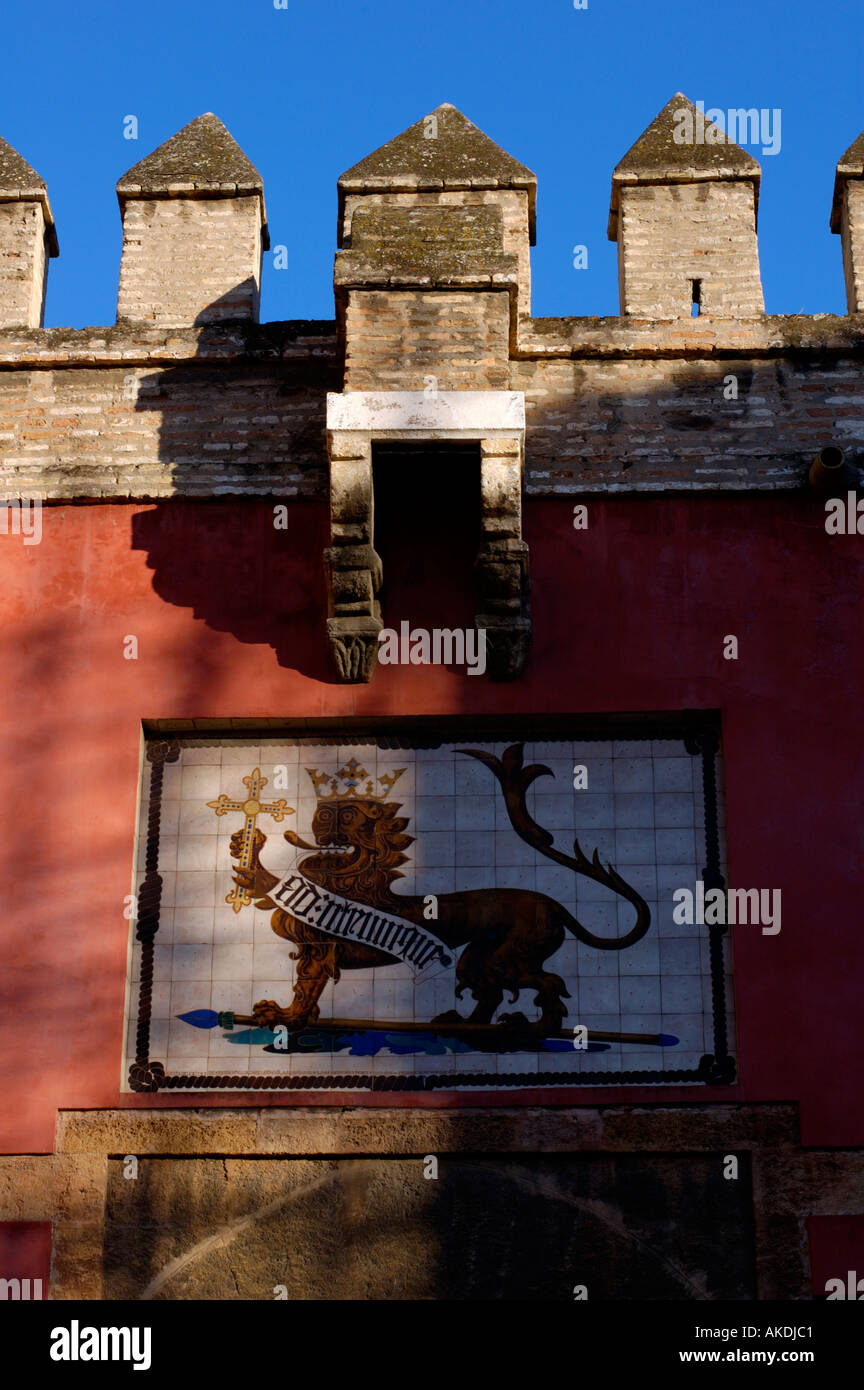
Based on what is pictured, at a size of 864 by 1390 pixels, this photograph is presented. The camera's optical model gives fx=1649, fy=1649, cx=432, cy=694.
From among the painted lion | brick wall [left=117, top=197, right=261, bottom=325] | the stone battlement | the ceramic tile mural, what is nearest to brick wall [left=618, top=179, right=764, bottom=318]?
the stone battlement

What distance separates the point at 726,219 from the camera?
822cm

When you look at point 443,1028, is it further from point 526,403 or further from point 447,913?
point 526,403

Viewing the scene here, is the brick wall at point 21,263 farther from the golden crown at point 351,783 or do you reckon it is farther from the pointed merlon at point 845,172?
the pointed merlon at point 845,172

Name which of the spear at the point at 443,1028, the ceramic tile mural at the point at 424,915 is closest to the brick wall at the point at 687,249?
the ceramic tile mural at the point at 424,915

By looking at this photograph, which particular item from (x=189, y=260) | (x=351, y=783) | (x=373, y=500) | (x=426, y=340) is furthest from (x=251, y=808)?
(x=189, y=260)

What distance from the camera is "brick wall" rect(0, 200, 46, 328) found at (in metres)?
8.25

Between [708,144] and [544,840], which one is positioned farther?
[708,144]

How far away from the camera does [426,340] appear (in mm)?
7523

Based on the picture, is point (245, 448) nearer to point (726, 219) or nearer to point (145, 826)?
point (145, 826)

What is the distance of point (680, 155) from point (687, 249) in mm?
523

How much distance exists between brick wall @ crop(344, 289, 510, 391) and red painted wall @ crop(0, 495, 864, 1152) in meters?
0.70

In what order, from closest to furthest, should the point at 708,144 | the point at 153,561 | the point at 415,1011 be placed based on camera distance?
the point at 415,1011
the point at 153,561
the point at 708,144
